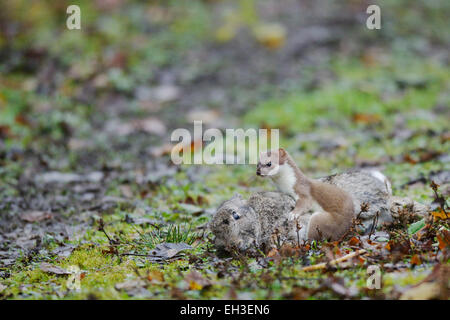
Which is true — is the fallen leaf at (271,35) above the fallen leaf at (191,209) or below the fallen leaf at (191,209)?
above

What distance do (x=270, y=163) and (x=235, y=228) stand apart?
34.1 inches

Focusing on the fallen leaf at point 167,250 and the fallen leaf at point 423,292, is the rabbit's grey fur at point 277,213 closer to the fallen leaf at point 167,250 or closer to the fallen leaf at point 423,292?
the fallen leaf at point 167,250

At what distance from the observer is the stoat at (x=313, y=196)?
473 cm

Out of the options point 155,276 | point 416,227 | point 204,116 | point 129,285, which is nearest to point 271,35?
point 204,116

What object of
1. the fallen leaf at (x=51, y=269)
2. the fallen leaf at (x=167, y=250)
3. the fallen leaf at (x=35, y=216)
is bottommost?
the fallen leaf at (x=51, y=269)

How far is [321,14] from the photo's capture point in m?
13.7

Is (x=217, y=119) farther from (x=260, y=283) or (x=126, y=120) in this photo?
(x=260, y=283)

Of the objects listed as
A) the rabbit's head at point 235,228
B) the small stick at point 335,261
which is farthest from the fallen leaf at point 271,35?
the small stick at point 335,261

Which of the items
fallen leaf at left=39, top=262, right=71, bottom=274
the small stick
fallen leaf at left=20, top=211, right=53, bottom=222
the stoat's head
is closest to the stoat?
the stoat's head

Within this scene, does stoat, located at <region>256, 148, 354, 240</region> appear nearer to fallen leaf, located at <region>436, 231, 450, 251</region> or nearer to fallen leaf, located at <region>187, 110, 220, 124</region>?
fallen leaf, located at <region>436, 231, 450, 251</region>

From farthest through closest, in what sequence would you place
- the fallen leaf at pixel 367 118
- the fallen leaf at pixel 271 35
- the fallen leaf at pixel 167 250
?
the fallen leaf at pixel 271 35
the fallen leaf at pixel 367 118
the fallen leaf at pixel 167 250

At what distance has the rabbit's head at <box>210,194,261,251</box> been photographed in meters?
4.55

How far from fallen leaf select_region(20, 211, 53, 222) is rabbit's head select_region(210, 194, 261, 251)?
2659mm

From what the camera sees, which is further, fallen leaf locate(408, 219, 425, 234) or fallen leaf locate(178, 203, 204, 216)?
fallen leaf locate(178, 203, 204, 216)
